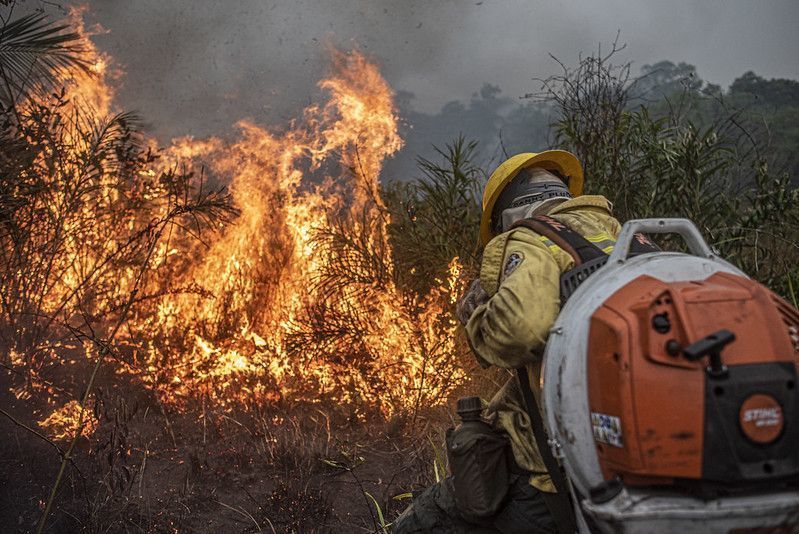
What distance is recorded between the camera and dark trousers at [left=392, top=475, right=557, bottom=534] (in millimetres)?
2059

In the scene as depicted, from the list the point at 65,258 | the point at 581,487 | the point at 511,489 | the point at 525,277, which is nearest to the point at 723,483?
the point at 581,487

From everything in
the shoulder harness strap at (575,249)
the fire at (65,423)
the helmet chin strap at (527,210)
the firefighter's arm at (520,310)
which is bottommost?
the fire at (65,423)

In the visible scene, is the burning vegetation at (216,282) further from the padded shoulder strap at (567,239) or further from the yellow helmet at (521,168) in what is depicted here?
the padded shoulder strap at (567,239)

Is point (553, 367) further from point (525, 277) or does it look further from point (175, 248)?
point (175, 248)

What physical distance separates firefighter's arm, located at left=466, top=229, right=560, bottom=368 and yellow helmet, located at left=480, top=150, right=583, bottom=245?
68cm

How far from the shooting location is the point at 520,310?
70.2 inches

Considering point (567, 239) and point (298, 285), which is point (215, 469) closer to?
point (298, 285)

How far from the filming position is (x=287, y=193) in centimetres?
747

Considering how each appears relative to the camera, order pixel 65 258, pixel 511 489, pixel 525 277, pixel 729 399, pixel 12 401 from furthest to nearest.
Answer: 1. pixel 65 258
2. pixel 12 401
3. pixel 511 489
4. pixel 525 277
5. pixel 729 399

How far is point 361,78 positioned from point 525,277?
6.41m

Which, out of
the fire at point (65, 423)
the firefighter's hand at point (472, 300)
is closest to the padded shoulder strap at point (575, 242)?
the firefighter's hand at point (472, 300)

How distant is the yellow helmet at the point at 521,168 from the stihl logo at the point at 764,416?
56.9 inches

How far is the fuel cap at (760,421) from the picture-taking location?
1352 mm

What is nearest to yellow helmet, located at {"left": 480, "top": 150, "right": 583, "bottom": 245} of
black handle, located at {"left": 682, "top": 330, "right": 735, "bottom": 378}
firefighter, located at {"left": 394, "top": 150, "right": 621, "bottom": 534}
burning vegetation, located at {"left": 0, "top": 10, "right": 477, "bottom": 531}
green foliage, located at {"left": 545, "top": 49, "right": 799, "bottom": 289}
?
firefighter, located at {"left": 394, "top": 150, "right": 621, "bottom": 534}
